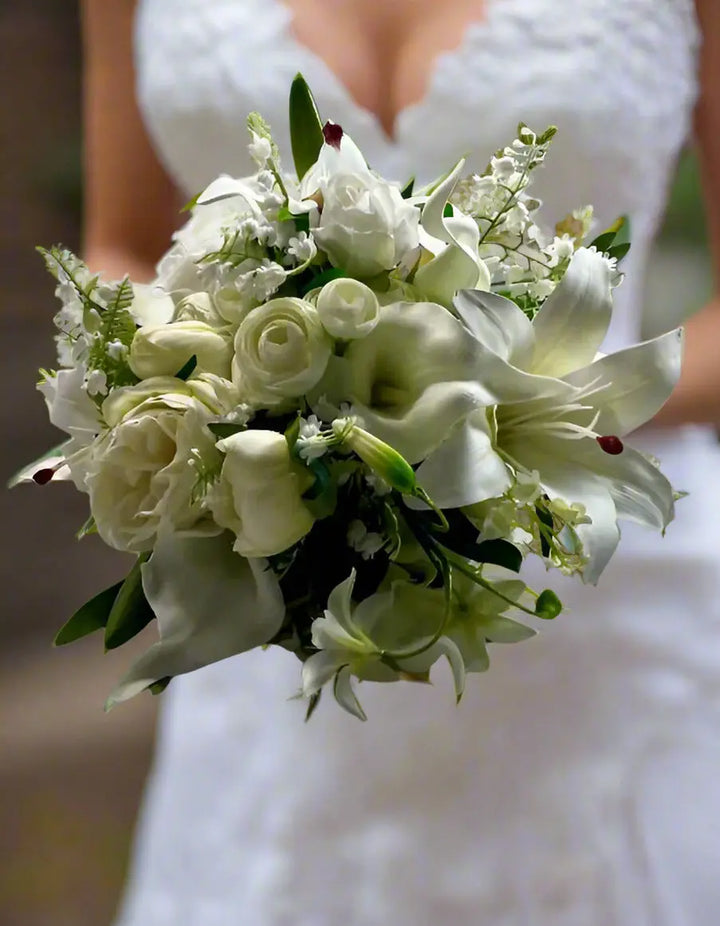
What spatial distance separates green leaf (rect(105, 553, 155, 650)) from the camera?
46 centimetres

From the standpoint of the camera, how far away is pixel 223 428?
409mm

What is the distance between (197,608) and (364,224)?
201mm

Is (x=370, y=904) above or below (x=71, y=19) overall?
below

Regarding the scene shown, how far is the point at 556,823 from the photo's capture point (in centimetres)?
77

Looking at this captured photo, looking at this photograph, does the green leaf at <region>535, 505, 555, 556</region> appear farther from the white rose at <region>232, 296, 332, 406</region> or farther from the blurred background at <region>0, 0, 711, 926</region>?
the blurred background at <region>0, 0, 711, 926</region>

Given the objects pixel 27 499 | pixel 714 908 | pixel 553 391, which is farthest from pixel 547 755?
pixel 27 499

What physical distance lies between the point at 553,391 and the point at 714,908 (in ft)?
1.78

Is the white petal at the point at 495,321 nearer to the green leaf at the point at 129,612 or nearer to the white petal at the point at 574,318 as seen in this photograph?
the white petal at the point at 574,318

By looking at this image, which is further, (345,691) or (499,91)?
(499,91)

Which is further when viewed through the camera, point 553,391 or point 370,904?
point 370,904

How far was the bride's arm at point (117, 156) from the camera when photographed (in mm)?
1045

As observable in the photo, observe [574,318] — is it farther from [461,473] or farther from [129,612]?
[129,612]

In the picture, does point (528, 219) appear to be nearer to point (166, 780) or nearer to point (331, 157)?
point (331, 157)

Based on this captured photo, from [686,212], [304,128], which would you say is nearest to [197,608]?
[304,128]
